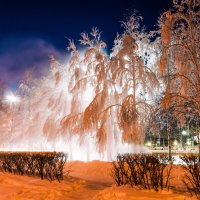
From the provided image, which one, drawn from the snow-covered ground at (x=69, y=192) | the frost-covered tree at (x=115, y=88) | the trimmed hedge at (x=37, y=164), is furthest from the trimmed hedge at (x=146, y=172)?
the frost-covered tree at (x=115, y=88)

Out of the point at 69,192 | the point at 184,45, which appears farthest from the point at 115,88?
the point at 69,192

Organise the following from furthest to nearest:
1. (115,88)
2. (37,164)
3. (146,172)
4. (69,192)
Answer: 1. (115,88)
2. (37,164)
3. (69,192)
4. (146,172)

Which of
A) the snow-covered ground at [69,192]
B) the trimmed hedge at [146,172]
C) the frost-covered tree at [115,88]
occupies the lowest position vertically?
the snow-covered ground at [69,192]

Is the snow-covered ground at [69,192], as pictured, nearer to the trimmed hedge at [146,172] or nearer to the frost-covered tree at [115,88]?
the trimmed hedge at [146,172]

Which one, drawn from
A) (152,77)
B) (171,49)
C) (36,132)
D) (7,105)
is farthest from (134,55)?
(7,105)

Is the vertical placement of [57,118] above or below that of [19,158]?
above

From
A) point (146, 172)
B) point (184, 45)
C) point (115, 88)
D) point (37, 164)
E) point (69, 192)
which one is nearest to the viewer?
point (146, 172)

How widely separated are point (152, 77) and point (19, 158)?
32.8ft

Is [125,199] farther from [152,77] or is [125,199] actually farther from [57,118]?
[57,118]

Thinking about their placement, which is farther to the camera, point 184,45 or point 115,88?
point 115,88

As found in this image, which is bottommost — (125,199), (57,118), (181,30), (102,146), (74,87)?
(125,199)

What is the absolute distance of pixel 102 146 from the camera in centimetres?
1816

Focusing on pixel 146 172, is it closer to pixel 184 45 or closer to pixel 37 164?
pixel 37 164

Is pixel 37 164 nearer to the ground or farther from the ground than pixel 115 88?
nearer to the ground
